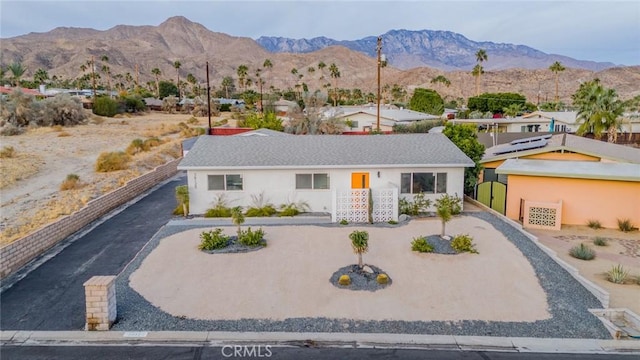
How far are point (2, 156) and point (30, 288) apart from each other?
93.3ft

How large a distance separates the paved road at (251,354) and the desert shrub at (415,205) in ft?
34.7

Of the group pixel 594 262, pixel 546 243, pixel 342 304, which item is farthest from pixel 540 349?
pixel 546 243

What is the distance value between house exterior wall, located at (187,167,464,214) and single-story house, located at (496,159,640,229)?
9.90 ft

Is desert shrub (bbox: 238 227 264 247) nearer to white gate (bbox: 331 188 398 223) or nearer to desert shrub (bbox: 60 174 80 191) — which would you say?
white gate (bbox: 331 188 398 223)

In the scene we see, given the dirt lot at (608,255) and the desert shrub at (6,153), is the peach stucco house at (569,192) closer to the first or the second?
the dirt lot at (608,255)

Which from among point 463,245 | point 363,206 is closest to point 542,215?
point 463,245

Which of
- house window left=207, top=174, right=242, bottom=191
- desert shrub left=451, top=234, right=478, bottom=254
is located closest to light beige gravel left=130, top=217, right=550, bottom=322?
desert shrub left=451, top=234, right=478, bottom=254

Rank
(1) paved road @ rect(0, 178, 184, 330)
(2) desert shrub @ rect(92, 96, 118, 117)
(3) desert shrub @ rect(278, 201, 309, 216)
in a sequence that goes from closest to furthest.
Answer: (1) paved road @ rect(0, 178, 184, 330) < (3) desert shrub @ rect(278, 201, 309, 216) < (2) desert shrub @ rect(92, 96, 118, 117)

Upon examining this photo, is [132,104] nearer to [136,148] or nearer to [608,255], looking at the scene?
[136,148]

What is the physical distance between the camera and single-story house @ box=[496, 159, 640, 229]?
19797 mm

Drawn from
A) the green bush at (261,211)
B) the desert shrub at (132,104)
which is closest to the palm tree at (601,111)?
the green bush at (261,211)

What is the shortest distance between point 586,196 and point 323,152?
Result: 12.0 metres

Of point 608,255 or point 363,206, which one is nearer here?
point 608,255

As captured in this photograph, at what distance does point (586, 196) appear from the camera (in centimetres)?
2028
